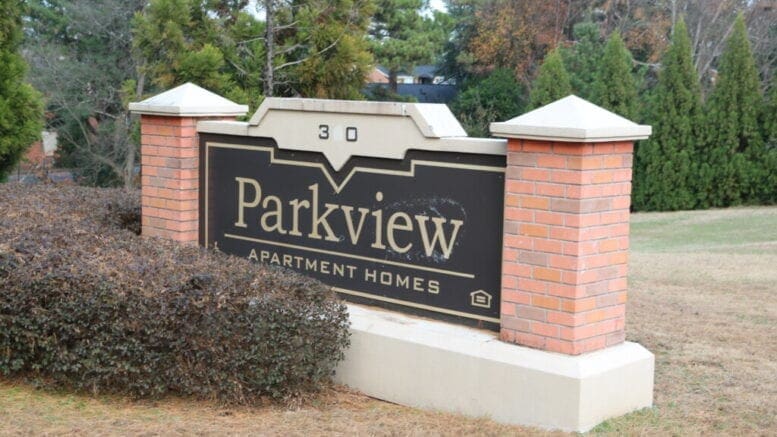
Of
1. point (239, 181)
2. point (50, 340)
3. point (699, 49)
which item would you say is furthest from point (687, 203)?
point (50, 340)

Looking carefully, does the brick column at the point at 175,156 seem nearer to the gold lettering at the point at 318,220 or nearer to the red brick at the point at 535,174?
the gold lettering at the point at 318,220

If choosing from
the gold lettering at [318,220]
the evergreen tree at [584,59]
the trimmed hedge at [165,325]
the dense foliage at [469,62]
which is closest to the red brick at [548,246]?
the trimmed hedge at [165,325]

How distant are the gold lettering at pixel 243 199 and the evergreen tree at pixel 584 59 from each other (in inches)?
875

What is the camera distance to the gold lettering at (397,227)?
5980 mm

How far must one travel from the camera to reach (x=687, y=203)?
78.9 ft

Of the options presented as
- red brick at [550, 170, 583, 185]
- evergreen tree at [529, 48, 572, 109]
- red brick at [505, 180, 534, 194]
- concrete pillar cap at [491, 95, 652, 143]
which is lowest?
red brick at [505, 180, 534, 194]

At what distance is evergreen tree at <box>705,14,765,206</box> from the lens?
2353cm

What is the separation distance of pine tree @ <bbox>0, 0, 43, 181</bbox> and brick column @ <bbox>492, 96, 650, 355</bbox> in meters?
8.68

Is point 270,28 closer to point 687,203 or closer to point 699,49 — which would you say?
point 687,203

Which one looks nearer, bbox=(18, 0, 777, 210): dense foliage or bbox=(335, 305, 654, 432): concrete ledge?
bbox=(335, 305, 654, 432): concrete ledge

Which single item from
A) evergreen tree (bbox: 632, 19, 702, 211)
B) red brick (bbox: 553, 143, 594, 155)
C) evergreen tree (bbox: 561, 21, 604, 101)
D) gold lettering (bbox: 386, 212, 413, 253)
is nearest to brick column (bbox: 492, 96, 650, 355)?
red brick (bbox: 553, 143, 594, 155)

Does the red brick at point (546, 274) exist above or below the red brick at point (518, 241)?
below

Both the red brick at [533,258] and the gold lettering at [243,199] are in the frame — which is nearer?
the red brick at [533,258]

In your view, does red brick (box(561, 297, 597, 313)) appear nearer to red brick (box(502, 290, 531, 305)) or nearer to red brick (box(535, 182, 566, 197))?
red brick (box(502, 290, 531, 305))
